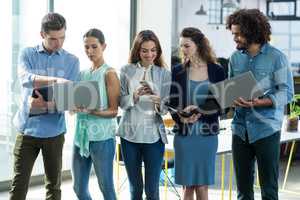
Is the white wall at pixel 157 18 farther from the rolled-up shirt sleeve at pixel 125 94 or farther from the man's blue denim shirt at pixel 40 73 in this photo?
the man's blue denim shirt at pixel 40 73

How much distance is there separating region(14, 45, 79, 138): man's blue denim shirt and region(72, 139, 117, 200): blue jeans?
8.5 inches

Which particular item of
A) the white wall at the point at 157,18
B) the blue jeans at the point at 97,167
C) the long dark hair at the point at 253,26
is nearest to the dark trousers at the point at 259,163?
the long dark hair at the point at 253,26

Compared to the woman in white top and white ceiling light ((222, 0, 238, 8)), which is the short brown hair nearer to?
the woman in white top

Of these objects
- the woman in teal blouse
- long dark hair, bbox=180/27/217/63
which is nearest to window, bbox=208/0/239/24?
long dark hair, bbox=180/27/217/63

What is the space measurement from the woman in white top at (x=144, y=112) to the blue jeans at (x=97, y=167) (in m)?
0.13

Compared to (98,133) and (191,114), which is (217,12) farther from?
(98,133)

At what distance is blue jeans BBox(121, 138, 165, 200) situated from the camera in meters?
3.50

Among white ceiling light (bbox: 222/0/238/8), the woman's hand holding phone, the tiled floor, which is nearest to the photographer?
the woman's hand holding phone

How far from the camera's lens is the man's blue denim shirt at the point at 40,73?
11.0 ft

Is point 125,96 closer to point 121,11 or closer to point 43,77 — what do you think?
point 43,77

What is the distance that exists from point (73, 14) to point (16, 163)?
9.57ft

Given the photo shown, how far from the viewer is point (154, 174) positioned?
11.6 ft

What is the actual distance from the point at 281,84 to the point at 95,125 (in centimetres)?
117

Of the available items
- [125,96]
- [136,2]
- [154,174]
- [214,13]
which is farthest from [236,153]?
[214,13]
